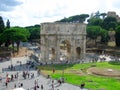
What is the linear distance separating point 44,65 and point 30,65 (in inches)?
164

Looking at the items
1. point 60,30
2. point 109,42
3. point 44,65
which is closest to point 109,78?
point 44,65

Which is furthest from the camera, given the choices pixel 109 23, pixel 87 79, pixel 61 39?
pixel 109 23

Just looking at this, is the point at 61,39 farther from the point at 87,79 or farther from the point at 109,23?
the point at 109,23

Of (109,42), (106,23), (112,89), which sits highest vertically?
(106,23)

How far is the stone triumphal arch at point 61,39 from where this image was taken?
71.4m

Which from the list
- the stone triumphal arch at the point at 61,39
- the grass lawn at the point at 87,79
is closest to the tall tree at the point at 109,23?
the stone triumphal arch at the point at 61,39

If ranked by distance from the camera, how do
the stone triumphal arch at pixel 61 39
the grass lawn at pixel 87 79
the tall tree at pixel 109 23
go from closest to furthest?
1. the grass lawn at pixel 87 79
2. the stone triumphal arch at pixel 61 39
3. the tall tree at pixel 109 23

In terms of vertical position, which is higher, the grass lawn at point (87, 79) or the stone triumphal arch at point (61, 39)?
the stone triumphal arch at point (61, 39)

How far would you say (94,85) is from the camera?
44062 mm

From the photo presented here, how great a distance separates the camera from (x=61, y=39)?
2874 inches

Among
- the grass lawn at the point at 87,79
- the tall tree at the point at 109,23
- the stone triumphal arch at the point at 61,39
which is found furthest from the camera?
the tall tree at the point at 109,23

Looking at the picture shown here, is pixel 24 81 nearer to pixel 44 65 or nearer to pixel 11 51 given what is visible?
pixel 44 65

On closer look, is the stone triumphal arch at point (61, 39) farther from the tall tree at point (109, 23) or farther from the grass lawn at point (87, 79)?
the tall tree at point (109, 23)

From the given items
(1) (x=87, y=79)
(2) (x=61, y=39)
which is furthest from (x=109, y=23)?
(1) (x=87, y=79)
